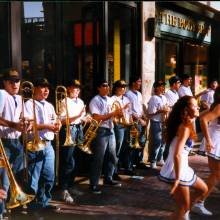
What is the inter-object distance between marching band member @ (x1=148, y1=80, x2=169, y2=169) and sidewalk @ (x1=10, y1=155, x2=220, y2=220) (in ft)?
3.32

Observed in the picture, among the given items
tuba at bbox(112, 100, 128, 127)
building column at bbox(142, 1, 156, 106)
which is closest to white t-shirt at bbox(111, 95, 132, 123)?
tuba at bbox(112, 100, 128, 127)

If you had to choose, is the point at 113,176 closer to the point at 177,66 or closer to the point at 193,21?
the point at 177,66

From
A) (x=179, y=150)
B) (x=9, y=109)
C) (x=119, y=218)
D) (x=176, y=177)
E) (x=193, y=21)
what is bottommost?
(x=119, y=218)

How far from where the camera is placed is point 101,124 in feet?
22.9

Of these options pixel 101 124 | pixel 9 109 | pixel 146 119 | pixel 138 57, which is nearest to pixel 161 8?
pixel 138 57

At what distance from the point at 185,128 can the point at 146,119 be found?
400 centimetres

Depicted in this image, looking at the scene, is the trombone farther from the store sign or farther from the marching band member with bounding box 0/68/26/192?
the store sign

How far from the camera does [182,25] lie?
39.4 ft

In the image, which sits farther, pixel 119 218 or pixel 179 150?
pixel 119 218

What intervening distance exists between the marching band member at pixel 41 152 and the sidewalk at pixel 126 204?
0.38m

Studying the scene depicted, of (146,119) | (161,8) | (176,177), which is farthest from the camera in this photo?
(161,8)

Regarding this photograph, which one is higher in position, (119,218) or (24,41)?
(24,41)

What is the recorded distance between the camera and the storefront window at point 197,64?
1302cm

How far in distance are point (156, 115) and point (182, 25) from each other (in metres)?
4.27
